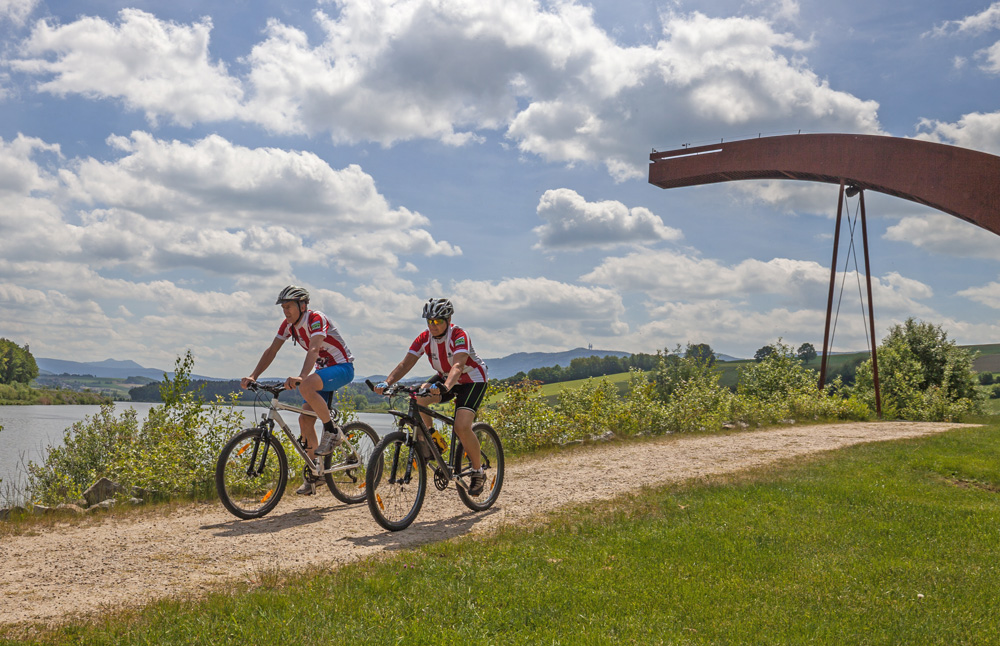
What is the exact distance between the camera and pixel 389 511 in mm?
7047

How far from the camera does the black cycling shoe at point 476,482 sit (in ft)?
25.7

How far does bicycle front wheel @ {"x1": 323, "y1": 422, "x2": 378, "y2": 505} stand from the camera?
8352 mm

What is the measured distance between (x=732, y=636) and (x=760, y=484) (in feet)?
18.7

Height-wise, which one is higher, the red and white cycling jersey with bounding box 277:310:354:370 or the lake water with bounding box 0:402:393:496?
the red and white cycling jersey with bounding box 277:310:354:370

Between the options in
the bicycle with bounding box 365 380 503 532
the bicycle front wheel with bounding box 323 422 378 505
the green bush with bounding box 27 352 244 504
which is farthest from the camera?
the green bush with bounding box 27 352 244 504

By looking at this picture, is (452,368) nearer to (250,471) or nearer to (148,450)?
(250,471)

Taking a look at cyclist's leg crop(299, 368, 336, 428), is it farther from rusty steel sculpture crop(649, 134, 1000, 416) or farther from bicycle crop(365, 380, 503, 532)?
rusty steel sculpture crop(649, 134, 1000, 416)

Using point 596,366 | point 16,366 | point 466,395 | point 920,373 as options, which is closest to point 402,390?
point 466,395

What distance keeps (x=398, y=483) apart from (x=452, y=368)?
1.39 meters

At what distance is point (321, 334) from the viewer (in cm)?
783

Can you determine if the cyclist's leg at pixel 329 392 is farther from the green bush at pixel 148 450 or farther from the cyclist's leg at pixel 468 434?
the green bush at pixel 148 450

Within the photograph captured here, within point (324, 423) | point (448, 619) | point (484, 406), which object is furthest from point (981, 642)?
point (484, 406)

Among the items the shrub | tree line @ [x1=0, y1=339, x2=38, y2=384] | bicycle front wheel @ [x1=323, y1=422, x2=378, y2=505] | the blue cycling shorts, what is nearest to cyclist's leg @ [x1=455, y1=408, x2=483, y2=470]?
bicycle front wheel @ [x1=323, y1=422, x2=378, y2=505]

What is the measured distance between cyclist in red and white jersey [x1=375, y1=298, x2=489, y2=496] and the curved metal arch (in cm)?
→ 1848
